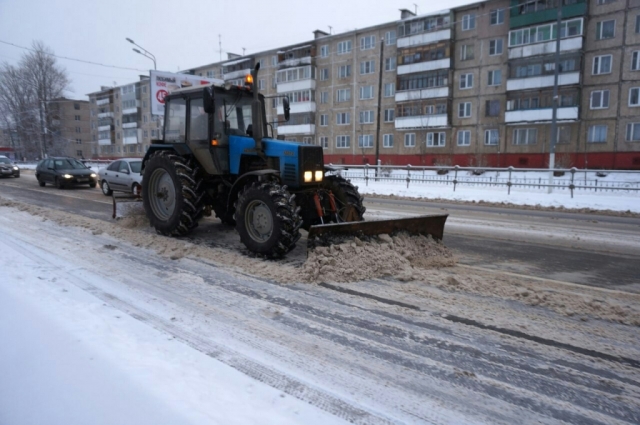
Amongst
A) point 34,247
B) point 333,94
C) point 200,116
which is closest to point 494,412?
point 200,116

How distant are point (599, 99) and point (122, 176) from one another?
1340 inches

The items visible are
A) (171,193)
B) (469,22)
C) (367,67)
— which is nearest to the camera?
(171,193)

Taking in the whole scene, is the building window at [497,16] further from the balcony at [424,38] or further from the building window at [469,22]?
the balcony at [424,38]

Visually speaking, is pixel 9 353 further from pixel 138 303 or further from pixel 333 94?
pixel 333 94

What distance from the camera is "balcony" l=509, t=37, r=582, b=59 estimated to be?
101 feet

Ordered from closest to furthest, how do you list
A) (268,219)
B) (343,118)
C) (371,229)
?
(371,229), (268,219), (343,118)

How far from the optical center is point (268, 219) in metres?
6.00

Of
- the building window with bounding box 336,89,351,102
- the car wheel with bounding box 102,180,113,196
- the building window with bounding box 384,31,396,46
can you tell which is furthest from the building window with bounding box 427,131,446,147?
the car wheel with bounding box 102,180,113,196

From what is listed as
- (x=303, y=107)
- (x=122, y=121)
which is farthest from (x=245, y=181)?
(x=122, y=121)

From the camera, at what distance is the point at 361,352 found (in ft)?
11.0

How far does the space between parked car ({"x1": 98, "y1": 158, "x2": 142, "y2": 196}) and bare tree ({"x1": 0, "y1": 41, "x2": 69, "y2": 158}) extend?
46.3m

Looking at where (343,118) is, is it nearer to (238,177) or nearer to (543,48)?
(543,48)

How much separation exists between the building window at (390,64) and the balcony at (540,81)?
38.8 feet

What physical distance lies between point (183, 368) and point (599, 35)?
126ft
